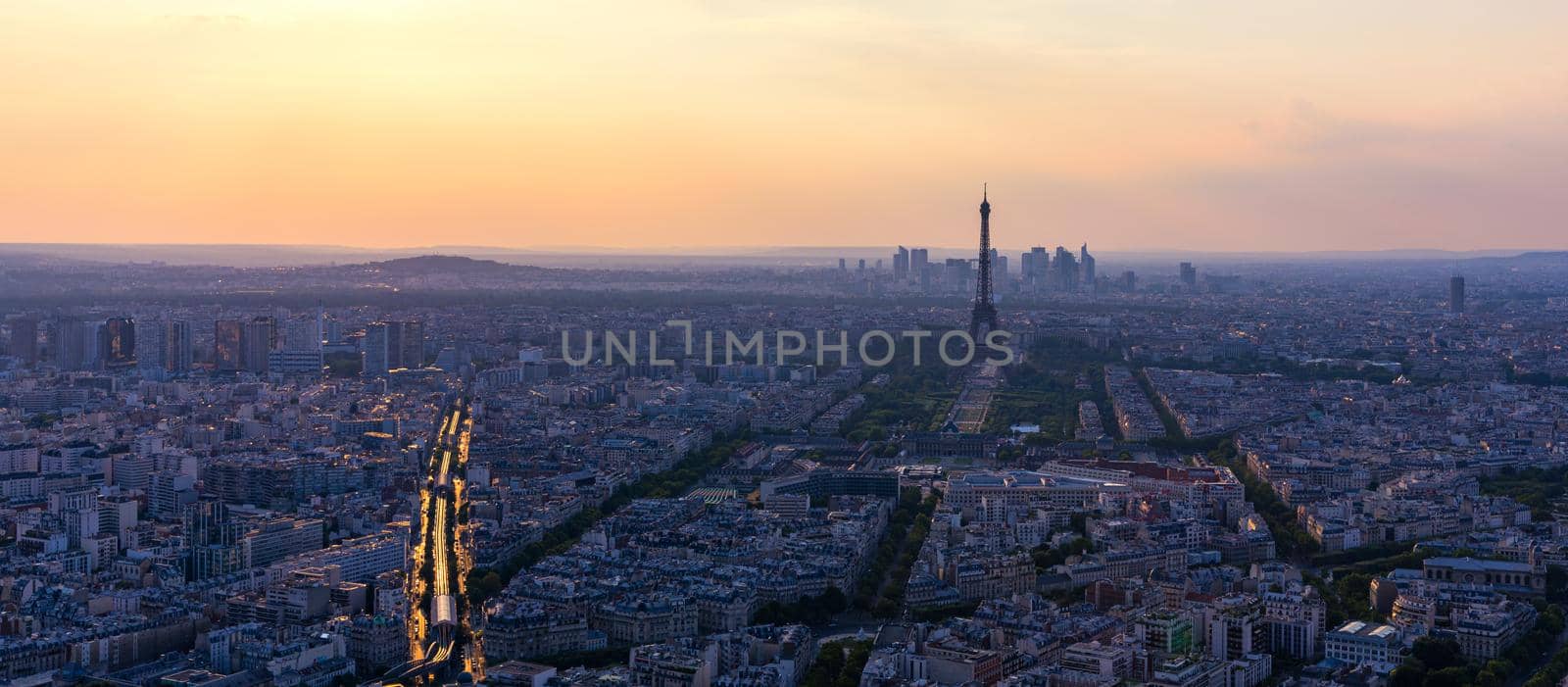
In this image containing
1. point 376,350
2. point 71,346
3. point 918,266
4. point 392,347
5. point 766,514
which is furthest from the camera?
point 918,266

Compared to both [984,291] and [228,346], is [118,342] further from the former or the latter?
[984,291]

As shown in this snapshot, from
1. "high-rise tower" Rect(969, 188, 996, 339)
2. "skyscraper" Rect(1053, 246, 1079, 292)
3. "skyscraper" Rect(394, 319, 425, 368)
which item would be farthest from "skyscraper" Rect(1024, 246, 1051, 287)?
"skyscraper" Rect(394, 319, 425, 368)

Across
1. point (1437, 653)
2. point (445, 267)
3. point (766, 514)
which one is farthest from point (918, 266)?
point (1437, 653)

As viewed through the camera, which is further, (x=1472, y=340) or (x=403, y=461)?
(x=1472, y=340)

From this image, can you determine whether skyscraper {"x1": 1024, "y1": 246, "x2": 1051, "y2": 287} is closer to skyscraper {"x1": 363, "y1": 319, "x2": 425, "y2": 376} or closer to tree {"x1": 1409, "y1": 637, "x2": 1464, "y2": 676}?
skyscraper {"x1": 363, "y1": 319, "x2": 425, "y2": 376}

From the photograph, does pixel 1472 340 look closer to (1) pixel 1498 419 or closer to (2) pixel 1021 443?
(1) pixel 1498 419

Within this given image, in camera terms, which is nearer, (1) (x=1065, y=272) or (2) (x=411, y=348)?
(2) (x=411, y=348)

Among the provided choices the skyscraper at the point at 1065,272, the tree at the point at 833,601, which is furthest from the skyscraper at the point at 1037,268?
the tree at the point at 833,601

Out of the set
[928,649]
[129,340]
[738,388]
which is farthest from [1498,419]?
[129,340]
